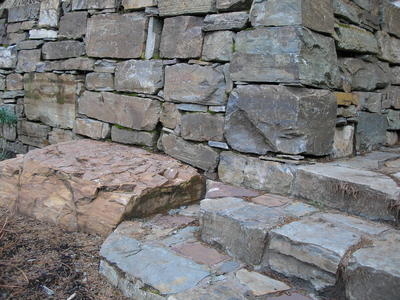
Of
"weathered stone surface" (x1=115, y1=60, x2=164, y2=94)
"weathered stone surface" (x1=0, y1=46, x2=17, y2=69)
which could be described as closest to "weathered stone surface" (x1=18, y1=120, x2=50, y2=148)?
"weathered stone surface" (x1=0, y1=46, x2=17, y2=69)

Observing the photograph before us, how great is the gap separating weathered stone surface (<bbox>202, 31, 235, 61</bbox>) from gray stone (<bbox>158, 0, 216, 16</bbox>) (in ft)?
0.72

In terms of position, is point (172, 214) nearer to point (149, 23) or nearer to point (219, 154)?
point (219, 154)

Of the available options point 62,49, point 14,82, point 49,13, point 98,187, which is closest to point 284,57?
point 98,187

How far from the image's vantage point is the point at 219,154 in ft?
10.9

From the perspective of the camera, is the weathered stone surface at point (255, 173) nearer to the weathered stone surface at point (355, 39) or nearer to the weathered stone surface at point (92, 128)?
the weathered stone surface at point (355, 39)

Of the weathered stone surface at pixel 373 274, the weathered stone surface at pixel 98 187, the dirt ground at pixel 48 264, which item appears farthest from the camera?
the weathered stone surface at pixel 98 187

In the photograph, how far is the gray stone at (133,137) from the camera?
12.4 ft

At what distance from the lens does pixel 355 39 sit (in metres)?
3.41

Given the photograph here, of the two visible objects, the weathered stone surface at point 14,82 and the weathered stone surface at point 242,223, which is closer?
the weathered stone surface at point 242,223

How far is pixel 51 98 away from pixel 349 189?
3.62 m

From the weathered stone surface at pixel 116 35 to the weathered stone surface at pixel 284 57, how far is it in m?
1.14

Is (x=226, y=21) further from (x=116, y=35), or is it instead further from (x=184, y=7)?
(x=116, y=35)

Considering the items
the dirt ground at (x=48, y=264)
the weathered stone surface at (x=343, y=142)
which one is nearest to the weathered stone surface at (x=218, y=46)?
the weathered stone surface at (x=343, y=142)

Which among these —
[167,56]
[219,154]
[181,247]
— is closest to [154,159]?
[219,154]
